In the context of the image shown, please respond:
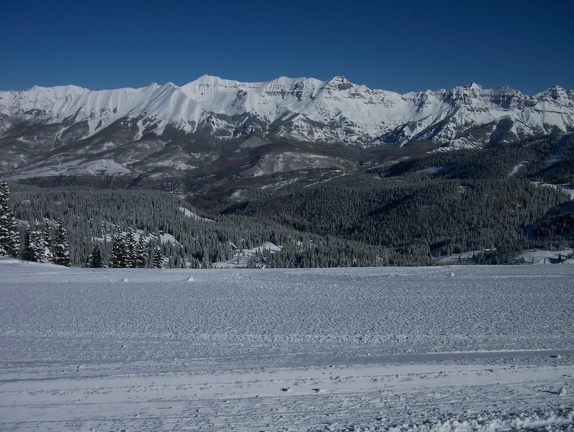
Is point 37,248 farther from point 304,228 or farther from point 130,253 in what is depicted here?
point 304,228

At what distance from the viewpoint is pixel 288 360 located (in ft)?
45.8

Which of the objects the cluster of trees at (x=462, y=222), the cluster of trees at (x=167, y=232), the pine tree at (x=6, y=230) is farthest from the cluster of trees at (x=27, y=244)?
the cluster of trees at (x=462, y=222)

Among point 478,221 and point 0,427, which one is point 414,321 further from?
point 478,221

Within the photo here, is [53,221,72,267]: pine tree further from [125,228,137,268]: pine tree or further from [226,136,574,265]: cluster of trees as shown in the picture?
[226,136,574,265]: cluster of trees

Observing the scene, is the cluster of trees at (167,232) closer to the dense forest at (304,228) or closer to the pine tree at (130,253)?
the dense forest at (304,228)

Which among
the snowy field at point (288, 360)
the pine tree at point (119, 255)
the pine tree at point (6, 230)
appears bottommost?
the snowy field at point (288, 360)

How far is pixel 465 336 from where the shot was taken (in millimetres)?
16453

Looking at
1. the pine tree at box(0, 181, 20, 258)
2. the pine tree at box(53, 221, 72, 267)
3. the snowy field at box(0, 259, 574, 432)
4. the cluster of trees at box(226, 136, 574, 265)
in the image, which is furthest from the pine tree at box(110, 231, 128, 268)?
the cluster of trees at box(226, 136, 574, 265)

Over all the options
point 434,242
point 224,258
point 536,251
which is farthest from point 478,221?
point 224,258

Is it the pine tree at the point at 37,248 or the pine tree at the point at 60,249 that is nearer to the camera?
the pine tree at the point at 37,248

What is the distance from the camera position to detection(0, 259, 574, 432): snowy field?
34.0 feet

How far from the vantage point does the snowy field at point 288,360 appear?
10.4 m

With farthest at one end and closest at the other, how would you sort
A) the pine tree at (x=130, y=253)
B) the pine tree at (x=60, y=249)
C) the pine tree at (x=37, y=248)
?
the pine tree at (x=130, y=253) < the pine tree at (x=60, y=249) < the pine tree at (x=37, y=248)

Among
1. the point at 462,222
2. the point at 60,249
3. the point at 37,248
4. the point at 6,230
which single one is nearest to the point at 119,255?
the point at 60,249
